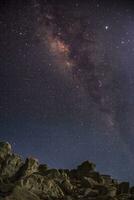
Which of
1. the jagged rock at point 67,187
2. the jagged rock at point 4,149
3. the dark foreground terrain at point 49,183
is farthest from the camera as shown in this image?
the jagged rock at point 4,149

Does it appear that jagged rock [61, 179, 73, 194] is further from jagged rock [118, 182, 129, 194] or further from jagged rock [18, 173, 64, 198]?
jagged rock [118, 182, 129, 194]

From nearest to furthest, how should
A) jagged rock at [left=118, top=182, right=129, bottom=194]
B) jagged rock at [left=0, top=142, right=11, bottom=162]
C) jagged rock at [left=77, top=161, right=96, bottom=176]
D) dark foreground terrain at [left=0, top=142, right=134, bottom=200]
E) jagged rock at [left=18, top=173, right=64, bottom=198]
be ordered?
dark foreground terrain at [left=0, top=142, right=134, bottom=200] → jagged rock at [left=18, top=173, right=64, bottom=198] → jagged rock at [left=118, top=182, right=129, bottom=194] → jagged rock at [left=0, top=142, right=11, bottom=162] → jagged rock at [left=77, top=161, right=96, bottom=176]

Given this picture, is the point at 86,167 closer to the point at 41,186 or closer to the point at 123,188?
the point at 123,188

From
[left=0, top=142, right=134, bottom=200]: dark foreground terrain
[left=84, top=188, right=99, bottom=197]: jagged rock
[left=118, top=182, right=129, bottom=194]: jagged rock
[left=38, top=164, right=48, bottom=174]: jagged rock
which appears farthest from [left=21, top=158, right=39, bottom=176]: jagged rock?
[left=118, top=182, right=129, bottom=194]: jagged rock

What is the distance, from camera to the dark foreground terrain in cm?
7238

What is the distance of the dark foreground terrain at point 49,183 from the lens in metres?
72.4

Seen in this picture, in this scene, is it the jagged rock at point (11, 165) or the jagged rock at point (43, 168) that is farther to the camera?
the jagged rock at point (43, 168)

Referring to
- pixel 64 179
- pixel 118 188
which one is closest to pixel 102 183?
pixel 118 188

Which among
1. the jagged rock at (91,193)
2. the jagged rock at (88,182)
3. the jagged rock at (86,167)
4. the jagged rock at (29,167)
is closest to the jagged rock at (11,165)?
the jagged rock at (29,167)

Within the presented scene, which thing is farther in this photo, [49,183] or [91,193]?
[91,193]

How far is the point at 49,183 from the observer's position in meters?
80.0

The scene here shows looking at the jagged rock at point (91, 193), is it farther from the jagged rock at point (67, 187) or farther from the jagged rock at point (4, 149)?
the jagged rock at point (4, 149)

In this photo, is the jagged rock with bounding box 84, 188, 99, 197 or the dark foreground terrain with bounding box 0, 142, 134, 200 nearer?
the dark foreground terrain with bounding box 0, 142, 134, 200

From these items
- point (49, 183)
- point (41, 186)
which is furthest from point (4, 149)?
point (41, 186)
